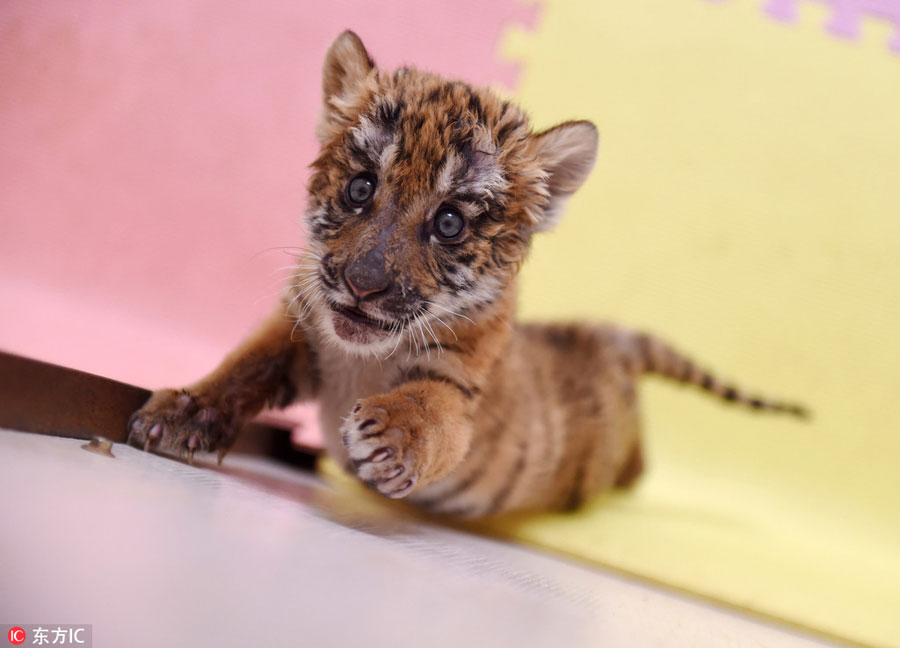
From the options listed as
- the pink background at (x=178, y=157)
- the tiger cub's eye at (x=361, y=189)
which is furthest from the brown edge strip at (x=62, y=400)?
the pink background at (x=178, y=157)

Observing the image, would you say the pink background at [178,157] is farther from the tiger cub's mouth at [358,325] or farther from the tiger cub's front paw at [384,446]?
the tiger cub's front paw at [384,446]

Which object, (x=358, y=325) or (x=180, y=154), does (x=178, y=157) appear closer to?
(x=180, y=154)

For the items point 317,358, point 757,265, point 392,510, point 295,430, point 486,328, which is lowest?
point 392,510

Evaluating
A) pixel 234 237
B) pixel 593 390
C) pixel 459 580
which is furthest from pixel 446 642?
pixel 234 237

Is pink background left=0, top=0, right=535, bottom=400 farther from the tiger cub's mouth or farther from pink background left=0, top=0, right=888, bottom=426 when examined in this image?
the tiger cub's mouth

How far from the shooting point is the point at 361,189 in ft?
4.66

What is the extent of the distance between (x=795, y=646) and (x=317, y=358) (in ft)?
4.15

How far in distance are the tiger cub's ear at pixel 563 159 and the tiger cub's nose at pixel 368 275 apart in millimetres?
438

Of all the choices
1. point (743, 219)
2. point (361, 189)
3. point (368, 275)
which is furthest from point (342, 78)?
point (743, 219)

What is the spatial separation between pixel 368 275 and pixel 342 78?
580 mm

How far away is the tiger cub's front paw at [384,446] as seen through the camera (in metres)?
1.25

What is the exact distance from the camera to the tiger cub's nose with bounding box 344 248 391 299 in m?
1.29

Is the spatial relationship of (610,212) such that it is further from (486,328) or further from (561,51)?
(486,328)

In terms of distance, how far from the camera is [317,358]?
5.46ft
